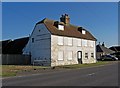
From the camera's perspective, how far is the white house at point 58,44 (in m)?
45.2

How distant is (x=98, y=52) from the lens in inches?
3388

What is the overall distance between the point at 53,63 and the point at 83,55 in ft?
33.1

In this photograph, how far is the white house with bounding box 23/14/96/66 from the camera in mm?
45250

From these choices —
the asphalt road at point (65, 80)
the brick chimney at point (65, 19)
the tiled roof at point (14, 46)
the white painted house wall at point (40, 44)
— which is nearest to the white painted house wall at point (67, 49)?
the white painted house wall at point (40, 44)

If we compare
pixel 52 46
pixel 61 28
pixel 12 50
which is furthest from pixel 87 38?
pixel 12 50

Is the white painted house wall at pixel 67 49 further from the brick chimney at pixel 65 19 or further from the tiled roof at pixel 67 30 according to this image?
the brick chimney at pixel 65 19

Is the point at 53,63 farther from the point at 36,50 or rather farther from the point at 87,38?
the point at 87,38

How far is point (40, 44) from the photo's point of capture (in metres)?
47.2

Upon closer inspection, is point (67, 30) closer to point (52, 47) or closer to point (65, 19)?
point (65, 19)

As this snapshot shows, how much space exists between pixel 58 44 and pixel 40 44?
11.4 feet

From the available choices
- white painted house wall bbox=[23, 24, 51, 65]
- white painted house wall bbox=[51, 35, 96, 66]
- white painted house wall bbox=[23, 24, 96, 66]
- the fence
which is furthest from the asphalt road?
the fence

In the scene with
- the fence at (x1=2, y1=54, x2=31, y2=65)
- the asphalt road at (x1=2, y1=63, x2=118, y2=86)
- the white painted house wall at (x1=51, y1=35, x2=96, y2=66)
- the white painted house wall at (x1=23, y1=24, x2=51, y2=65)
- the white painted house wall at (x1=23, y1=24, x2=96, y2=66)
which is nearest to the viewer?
the asphalt road at (x1=2, y1=63, x2=118, y2=86)

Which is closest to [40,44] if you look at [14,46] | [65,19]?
[65,19]

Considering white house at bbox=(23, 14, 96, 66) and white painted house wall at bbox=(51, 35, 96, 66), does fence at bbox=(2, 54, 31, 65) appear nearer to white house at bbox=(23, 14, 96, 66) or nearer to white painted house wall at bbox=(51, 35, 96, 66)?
white house at bbox=(23, 14, 96, 66)
